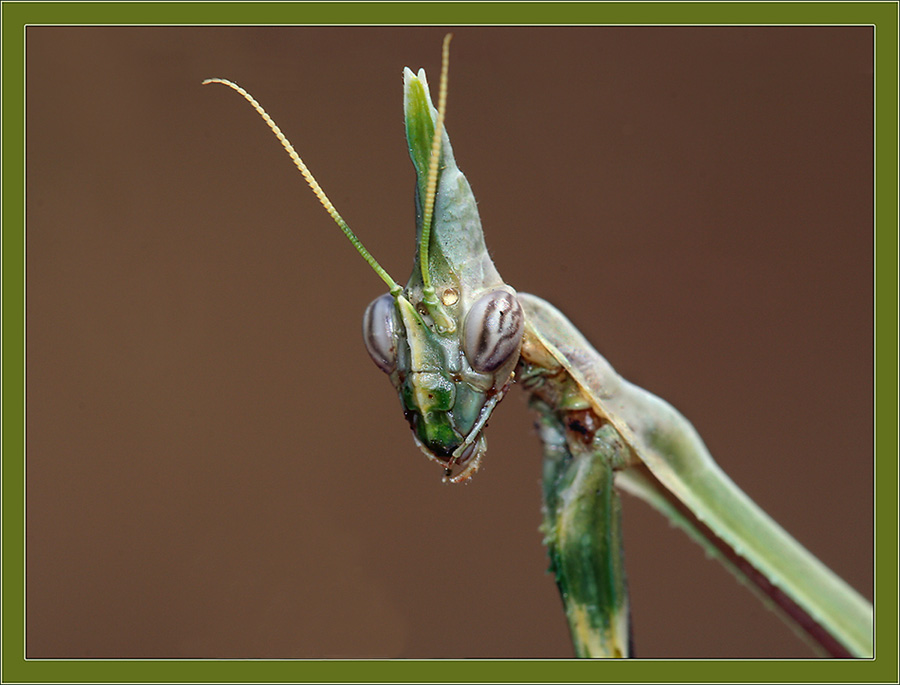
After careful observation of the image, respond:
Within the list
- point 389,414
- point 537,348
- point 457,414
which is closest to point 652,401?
point 537,348

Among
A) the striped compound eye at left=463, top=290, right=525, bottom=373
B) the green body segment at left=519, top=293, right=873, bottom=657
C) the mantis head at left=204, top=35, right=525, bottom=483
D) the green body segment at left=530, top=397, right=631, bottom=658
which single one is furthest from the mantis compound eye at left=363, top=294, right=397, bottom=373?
the green body segment at left=530, top=397, right=631, bottom=658

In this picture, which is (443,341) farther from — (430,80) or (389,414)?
(389,414)

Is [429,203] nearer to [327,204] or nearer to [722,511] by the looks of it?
[327,204]

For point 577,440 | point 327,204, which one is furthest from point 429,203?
point 577,440

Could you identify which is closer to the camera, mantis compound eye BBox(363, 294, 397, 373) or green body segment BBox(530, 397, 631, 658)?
mantis compound eye BBox(363, 294, 397, 373)

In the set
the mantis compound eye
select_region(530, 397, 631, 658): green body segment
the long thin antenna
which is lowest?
select_region(530, 397, 631, 658): green body segment

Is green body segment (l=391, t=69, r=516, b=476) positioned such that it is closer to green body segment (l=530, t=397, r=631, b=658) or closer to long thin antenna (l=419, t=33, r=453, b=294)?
long thin antenna (l=419, t=33, r=453, b=294)

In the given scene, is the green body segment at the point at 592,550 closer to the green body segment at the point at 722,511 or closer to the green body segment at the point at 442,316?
the green body segment at the point at 722,511

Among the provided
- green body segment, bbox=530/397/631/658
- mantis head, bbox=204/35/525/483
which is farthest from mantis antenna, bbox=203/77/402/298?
green body segment, bbox=530/397/631/658

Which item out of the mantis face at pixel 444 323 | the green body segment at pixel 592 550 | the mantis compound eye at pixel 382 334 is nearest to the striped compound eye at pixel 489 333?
the mantis face at pixel 444 323

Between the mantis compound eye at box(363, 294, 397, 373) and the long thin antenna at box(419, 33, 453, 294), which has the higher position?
the long thin antenna at box(419, 33, 453, 294)
